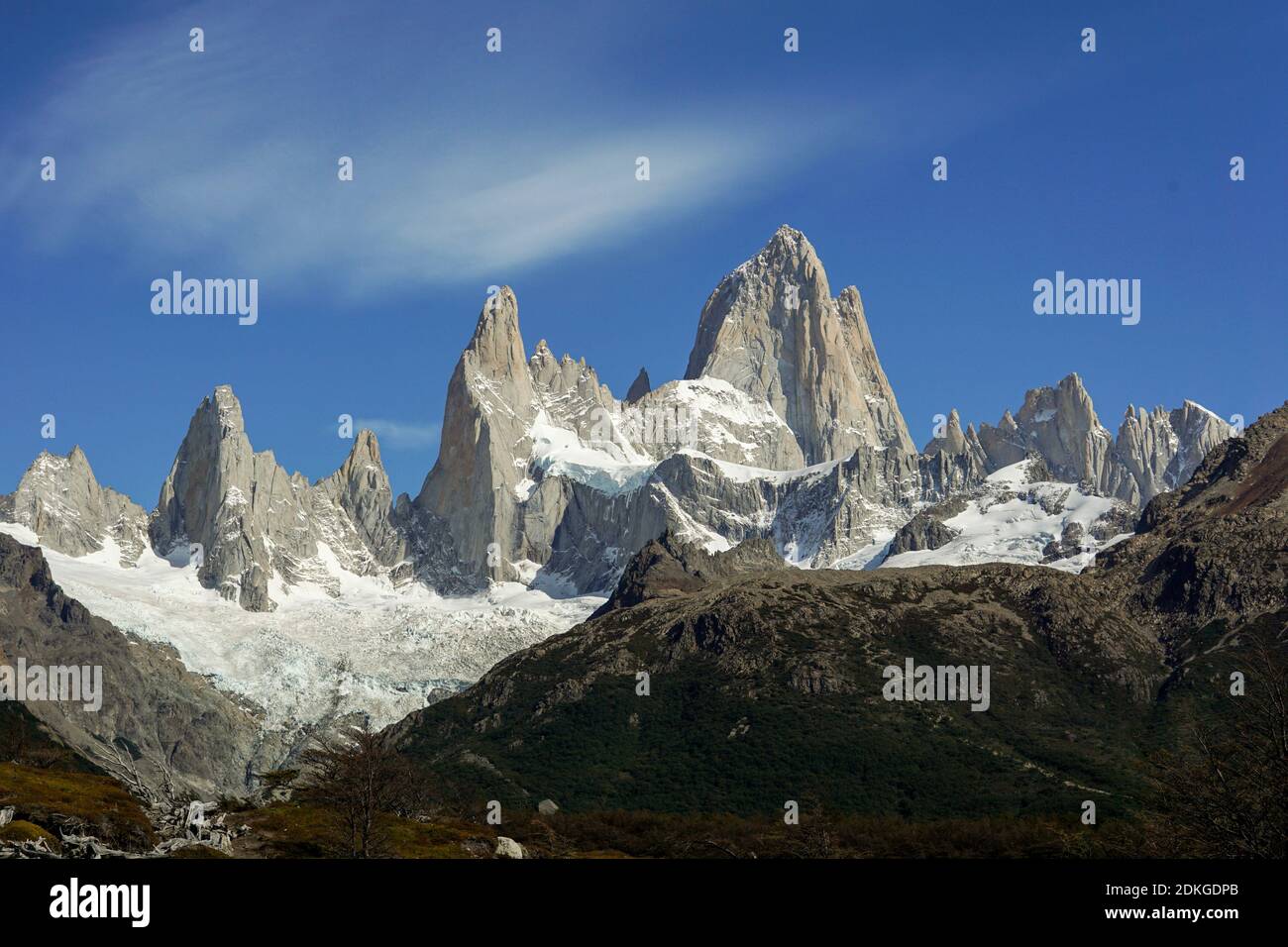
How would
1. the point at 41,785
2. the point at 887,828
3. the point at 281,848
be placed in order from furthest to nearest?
the point at 887,828 < the point at 41,785 < the point at 281,848

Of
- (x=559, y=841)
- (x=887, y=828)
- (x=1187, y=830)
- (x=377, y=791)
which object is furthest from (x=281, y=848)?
(x=887, y=828)

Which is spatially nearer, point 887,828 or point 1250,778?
point 1250,778
